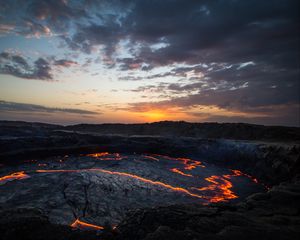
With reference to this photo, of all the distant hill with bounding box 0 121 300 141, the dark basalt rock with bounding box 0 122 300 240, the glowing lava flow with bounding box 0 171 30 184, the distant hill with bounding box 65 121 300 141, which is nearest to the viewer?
the dark basalt rock with bounding box 0 122 300 240

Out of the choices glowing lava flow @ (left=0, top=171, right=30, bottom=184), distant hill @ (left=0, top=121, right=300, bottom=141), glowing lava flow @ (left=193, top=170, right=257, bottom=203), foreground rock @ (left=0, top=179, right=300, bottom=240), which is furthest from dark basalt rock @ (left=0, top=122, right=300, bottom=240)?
glowing lava flow @ (left=0, top=171, right=30, bottom=184)

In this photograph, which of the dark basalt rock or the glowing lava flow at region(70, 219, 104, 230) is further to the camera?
the glowing lava flow at region(70, 219, 104, 230)

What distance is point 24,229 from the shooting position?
3.06 m

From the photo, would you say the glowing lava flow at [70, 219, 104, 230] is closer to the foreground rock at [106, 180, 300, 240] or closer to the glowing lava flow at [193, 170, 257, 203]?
the foreground rock at [106, 180, 300, 240]

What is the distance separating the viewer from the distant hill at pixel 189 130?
1877 cm

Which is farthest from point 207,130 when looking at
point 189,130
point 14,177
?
point 14,177

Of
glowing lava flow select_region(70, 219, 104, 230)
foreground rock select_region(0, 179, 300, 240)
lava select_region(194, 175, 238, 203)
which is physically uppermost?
foreground rock select_region(0, 179, 300, 240)

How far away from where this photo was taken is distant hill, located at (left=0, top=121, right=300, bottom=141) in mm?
18766

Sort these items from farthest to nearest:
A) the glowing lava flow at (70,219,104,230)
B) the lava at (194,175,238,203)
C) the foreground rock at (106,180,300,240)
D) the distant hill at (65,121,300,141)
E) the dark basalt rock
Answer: the distant hill at (65,121,300,141) → the lava at (194,175,238,203) → the glowing lava flow at (70,219,104,230) → the dark basalt rock → the foreground rock at (106,180,300,240)

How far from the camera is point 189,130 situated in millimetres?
26219

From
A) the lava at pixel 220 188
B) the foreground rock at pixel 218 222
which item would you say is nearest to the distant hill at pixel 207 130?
the lava at pixel 220 188

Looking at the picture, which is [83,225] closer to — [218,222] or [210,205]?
[210,205]

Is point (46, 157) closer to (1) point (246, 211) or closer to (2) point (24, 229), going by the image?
(2) point (24, 229)

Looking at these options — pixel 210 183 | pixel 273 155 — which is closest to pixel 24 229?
pixel 210 183
